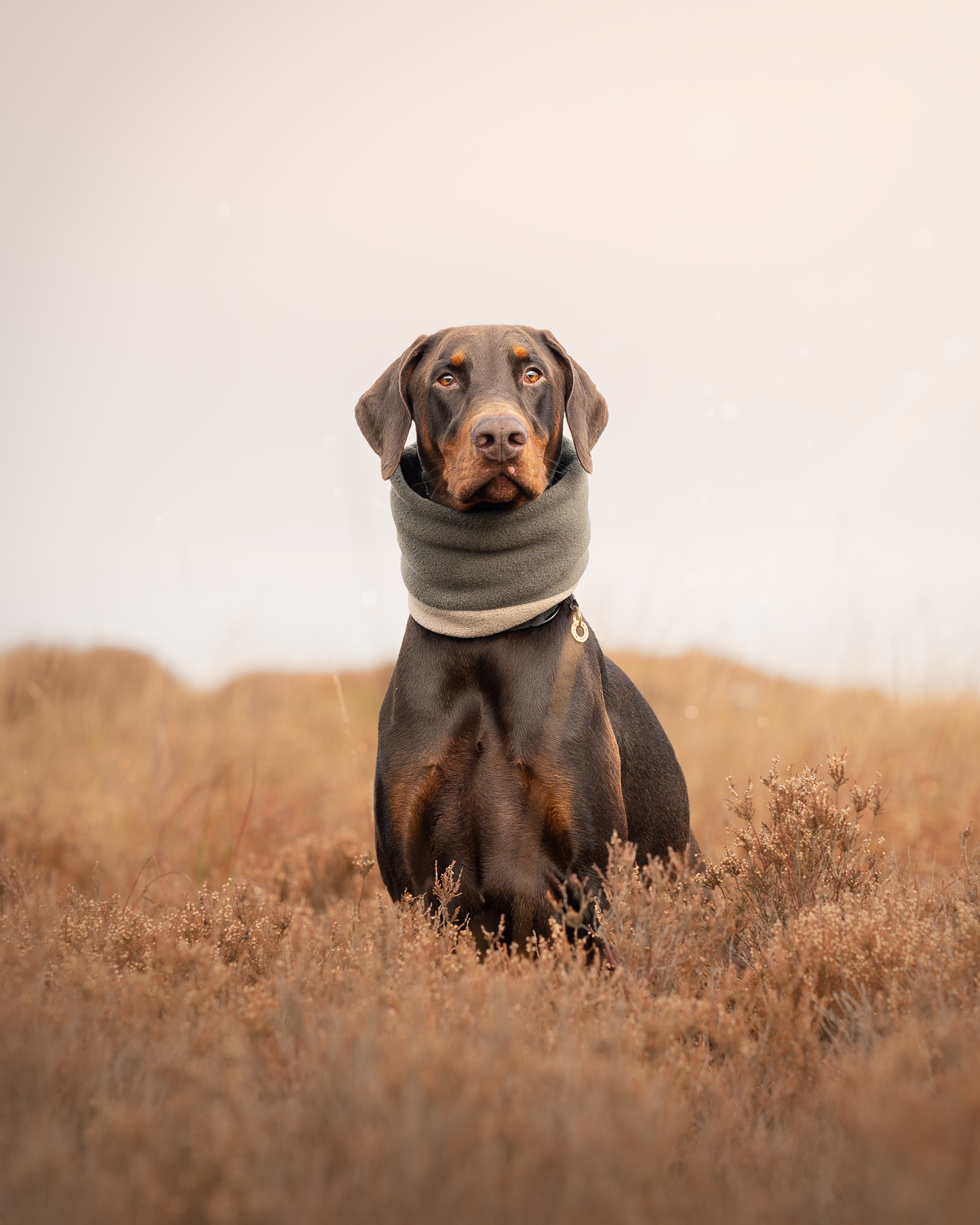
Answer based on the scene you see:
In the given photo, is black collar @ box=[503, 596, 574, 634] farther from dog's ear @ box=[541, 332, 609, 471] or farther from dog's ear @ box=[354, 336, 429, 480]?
dog's ear @ box=[354, 336, 429, 480]

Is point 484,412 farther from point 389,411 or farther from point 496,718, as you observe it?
point 496,718

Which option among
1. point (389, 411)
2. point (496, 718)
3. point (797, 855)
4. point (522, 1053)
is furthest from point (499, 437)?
point (522, 1053)

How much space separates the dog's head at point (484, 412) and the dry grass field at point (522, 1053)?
1267mm

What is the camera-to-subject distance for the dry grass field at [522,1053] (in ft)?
4.82

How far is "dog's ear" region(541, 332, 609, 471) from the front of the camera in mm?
3504

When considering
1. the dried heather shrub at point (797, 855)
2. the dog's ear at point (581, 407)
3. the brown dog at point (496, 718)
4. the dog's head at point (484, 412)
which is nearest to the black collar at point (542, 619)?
the brown dog at point (496, 718)

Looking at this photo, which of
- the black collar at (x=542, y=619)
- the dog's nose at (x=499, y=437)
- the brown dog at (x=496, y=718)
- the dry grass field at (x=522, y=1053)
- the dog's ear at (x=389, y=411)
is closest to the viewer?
the dry grass field at (x=522, y=1053)

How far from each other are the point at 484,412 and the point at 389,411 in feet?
1.86

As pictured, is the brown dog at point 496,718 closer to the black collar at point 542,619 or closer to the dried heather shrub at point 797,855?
the black collar at point 542,619

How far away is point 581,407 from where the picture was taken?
11.7 feet

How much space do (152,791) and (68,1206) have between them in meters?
5.56

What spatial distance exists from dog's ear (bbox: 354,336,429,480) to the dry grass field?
1504 mm

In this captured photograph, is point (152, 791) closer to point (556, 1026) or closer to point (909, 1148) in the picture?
point (556, 1026)

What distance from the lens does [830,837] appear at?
321 centimetres
